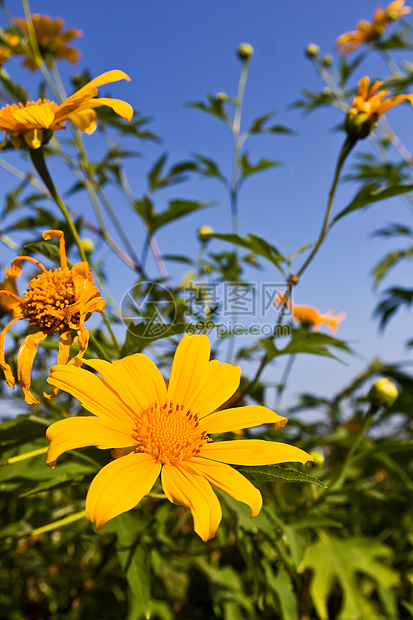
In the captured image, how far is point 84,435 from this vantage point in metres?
0.48

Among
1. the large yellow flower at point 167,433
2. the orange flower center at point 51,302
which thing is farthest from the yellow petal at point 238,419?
the orange flower center at point 51,302

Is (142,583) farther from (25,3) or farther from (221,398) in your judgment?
(25,3)

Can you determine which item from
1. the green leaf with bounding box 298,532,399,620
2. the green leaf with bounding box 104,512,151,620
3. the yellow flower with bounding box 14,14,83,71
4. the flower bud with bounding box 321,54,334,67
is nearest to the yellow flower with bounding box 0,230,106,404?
the green leaf with bounding box 104,512,151,620

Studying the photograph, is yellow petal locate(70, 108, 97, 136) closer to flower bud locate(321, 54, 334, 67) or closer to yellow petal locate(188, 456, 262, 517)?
yellow petal locate(188, 456, 262, 517)

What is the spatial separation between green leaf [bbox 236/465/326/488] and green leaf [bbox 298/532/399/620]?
70 centimetres

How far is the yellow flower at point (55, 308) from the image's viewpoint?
0.62 metres

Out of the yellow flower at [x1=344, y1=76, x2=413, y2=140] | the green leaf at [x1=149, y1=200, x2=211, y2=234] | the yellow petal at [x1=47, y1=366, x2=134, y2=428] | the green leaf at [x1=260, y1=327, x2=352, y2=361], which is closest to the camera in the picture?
the yellow petal at [x1=47, y1=366, x2=134, y2=428]

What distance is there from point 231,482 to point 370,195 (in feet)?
1.93

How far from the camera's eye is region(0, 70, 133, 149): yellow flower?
66cm

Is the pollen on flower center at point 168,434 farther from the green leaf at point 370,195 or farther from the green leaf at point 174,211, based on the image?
the green leaf at point 174,211

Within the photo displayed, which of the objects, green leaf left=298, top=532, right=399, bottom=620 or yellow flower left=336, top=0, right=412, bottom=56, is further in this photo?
yellow flower left=336, top=0, right=412, bottom=56

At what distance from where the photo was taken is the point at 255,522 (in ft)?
2.56

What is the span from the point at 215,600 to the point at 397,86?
2.14 metres

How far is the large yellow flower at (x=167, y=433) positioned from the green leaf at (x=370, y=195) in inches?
15.8
